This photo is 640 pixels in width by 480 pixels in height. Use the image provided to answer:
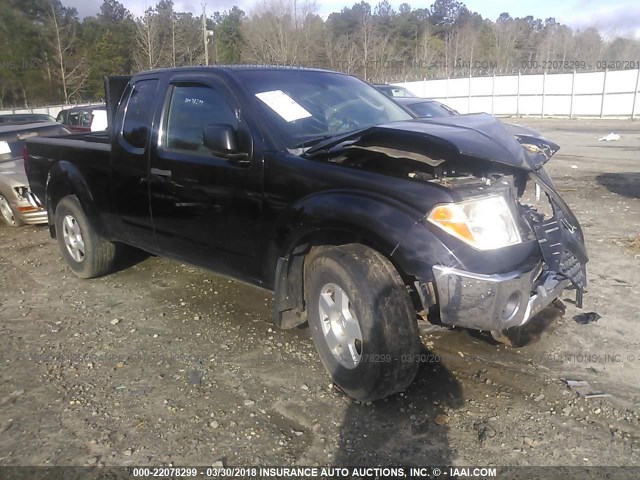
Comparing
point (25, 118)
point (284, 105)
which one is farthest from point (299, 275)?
point (25, 118)

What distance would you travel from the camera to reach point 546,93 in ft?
97.3

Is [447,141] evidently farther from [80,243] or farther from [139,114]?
[80,243]

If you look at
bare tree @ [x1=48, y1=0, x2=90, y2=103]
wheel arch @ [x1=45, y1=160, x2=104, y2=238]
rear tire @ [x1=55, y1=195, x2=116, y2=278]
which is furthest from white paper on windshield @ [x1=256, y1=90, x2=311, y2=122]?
bare tree @ [x1=48, y1=0, x2=90, y2=103]

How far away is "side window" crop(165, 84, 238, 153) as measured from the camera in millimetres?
3764

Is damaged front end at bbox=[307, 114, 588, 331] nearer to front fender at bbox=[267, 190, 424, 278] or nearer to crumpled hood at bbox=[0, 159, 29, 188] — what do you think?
front fender at bbox=[267, 190, 424, 278]

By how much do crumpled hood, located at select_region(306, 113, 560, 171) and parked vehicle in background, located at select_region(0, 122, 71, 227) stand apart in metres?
5.56

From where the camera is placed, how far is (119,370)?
366 cm

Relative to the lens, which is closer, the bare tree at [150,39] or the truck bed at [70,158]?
the truck bed at [70,158]

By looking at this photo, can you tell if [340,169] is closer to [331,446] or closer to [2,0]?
[331,446]

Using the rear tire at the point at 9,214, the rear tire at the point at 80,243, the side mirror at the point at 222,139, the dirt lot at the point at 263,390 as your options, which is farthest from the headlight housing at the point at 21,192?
the side mirror at the point at 222,139

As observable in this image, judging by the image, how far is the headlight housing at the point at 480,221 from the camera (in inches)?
108

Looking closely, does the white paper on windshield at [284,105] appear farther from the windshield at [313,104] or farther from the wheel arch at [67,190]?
the wheel arch at [67,190]

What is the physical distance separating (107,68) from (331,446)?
1858 inches

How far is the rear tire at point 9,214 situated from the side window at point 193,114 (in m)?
4.74
